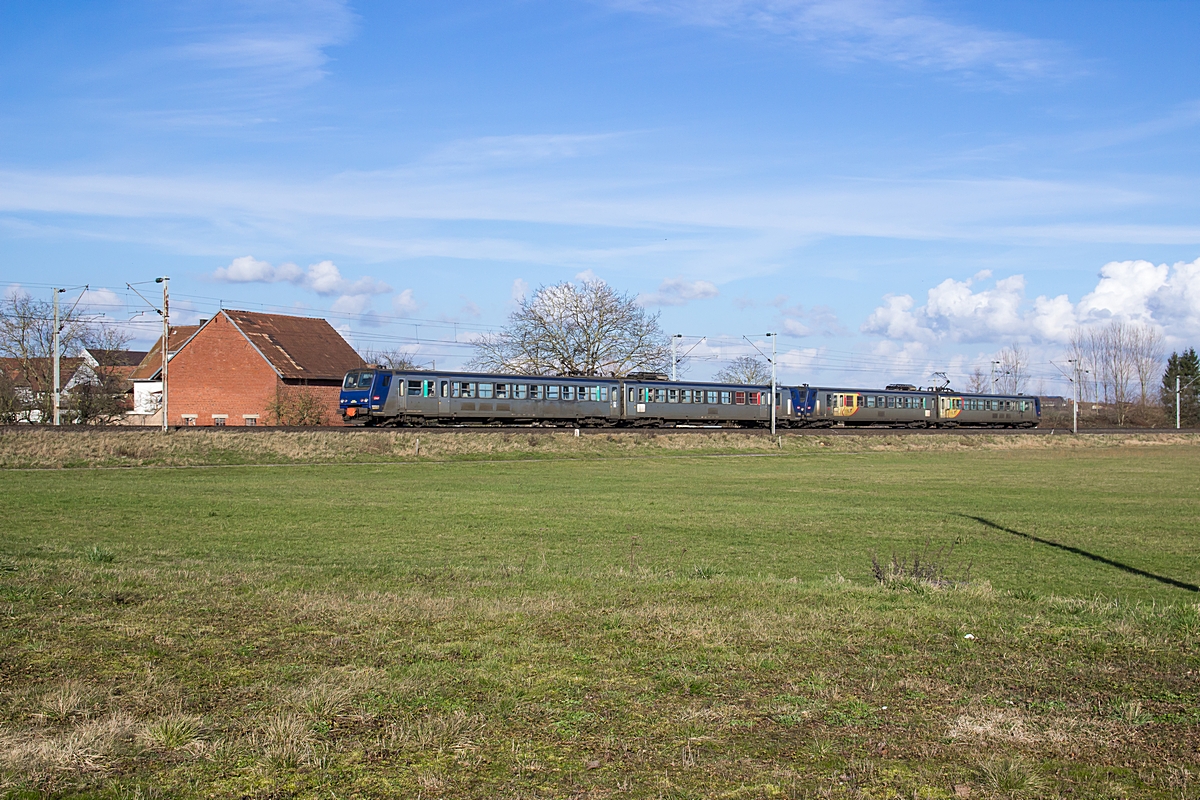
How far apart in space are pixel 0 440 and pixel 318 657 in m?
35.6

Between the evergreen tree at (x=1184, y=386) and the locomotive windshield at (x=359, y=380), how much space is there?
340 feet

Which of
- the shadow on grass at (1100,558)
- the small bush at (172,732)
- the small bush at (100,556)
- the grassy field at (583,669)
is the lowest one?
the shadow on grass at (1100,558)

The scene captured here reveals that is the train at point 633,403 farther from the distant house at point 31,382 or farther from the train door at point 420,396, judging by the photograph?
the distant house at point 31,382

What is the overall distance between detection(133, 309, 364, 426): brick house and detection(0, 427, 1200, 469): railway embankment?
1959 centimetres

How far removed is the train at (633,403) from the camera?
4912 centimetres

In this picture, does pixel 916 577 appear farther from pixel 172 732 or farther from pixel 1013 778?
pixel 172 732

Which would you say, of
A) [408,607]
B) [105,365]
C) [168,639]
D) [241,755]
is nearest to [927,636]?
[408,607]

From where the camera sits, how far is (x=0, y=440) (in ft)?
120

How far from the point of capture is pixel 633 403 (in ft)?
193

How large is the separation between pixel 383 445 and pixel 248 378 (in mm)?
25179

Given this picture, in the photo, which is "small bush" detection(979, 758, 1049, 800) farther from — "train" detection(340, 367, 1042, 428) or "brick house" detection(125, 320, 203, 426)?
"brick house" detection(125, 320, 203, 426)

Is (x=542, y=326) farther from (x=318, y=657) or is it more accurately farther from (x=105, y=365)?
(x=318, y=657)

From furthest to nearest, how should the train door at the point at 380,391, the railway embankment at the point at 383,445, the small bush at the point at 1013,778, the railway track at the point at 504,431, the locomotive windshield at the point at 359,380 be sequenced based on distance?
the locomotive windshield at the point at 359,380
the train door at the point at 380,391
the railway track at the point at 504,431
the railway embankment at the point at 383,445
the small bush at the point at 1013,778

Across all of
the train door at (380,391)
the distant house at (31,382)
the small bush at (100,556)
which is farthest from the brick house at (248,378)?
the small bush at (100,556)
